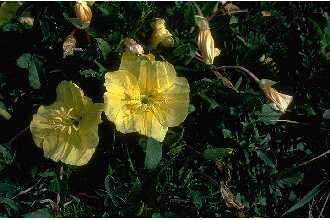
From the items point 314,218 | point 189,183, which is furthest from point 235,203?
point 314,218

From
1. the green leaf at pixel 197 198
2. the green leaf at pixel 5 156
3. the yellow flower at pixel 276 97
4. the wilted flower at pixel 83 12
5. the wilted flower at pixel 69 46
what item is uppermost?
the wilted flower at pixel 83 12

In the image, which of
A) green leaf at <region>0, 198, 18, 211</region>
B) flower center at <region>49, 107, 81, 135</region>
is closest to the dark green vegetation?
green leaf at <region>0, 198, 18, 211</region>

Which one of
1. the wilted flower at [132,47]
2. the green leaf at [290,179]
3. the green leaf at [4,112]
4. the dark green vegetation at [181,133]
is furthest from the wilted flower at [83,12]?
the green leaf at [290,179]

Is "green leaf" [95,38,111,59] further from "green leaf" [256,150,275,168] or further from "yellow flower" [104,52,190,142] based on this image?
"green leaf" [256,150,275,168]

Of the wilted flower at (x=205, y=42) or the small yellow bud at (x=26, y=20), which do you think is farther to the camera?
the small yellow bud at (x=26, y=20)

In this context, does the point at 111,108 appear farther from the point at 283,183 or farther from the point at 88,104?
the point at 283,183

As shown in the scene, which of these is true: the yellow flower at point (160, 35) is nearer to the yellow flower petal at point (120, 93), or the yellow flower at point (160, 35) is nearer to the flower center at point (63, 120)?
the yellow flower petal at point (120, 93)

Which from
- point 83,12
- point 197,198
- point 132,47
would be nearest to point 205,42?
point 132,47
